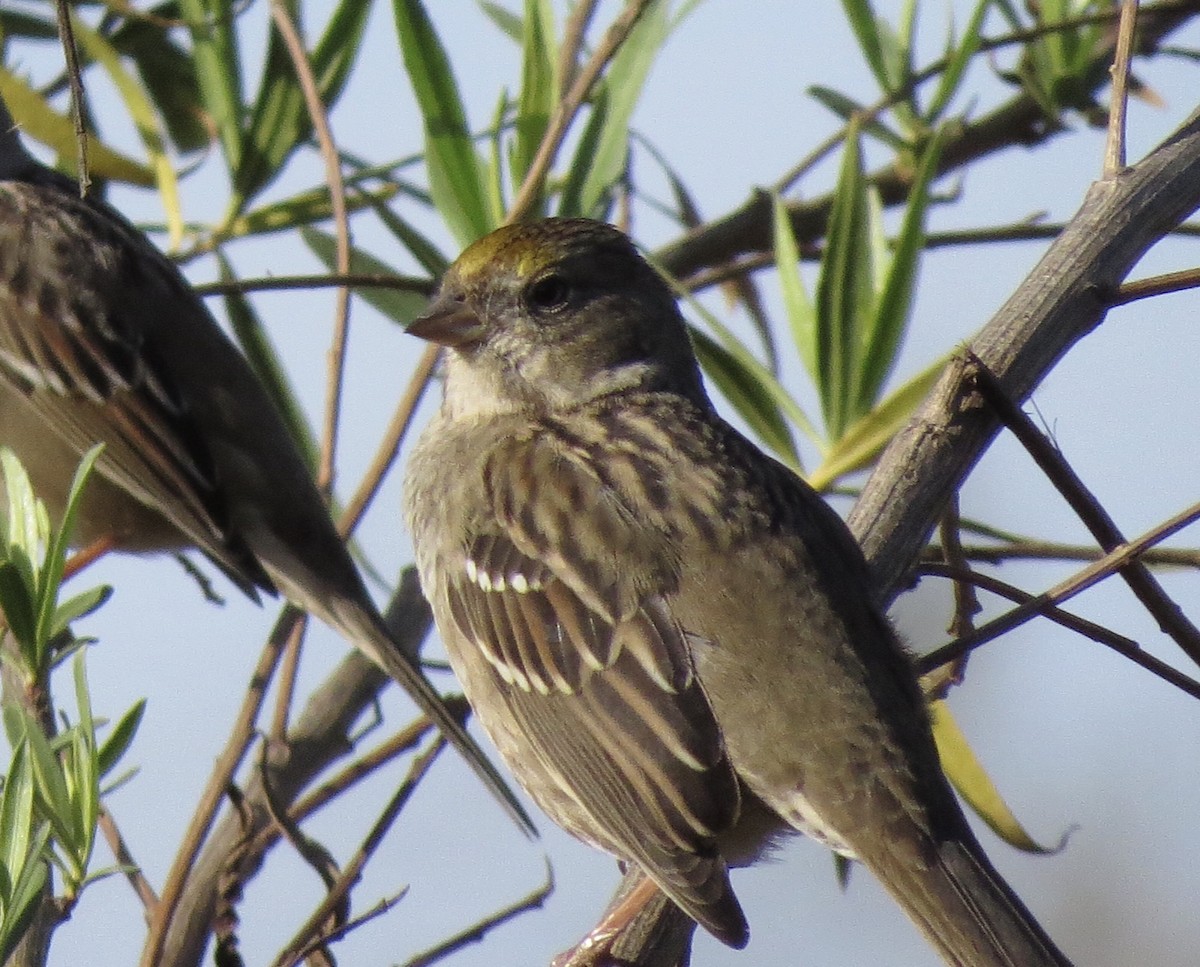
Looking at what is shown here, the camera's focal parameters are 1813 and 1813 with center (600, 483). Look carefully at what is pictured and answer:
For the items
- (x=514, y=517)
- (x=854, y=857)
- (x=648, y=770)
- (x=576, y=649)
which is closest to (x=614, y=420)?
(x=514, y=517)

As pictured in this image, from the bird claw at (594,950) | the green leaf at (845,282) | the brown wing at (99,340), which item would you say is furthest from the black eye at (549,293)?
the bird claw at (594,950)

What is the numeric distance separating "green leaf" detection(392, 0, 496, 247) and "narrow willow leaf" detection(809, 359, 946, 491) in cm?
79

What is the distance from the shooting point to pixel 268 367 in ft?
12.5

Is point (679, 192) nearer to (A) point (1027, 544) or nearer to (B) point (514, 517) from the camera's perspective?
(B) point (514, 517)

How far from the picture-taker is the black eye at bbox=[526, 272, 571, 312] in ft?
11.2

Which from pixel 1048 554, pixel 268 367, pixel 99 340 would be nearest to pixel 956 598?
pixel 1048 554

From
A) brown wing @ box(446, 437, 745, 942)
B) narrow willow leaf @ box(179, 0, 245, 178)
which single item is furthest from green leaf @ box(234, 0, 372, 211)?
brown wing @ box(446, 437, 745, 942)

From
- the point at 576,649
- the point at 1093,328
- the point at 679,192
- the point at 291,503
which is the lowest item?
the point at 576,649

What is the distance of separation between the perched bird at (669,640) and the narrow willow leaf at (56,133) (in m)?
0.73

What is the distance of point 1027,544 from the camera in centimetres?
278

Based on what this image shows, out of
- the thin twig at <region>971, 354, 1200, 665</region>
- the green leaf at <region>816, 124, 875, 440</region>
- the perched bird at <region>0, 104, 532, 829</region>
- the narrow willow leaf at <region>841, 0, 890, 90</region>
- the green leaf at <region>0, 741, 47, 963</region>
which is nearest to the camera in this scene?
the green leaf at <region>0, 741, 47, 963</region>

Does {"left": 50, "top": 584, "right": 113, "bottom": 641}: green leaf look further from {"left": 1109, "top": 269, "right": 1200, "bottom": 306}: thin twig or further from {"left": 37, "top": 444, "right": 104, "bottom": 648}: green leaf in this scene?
{"left": 1109, "top": 269, "right": 1200, "bottom": 306}: thin twig

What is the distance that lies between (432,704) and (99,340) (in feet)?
5.25

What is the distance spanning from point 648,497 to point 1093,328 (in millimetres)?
801
